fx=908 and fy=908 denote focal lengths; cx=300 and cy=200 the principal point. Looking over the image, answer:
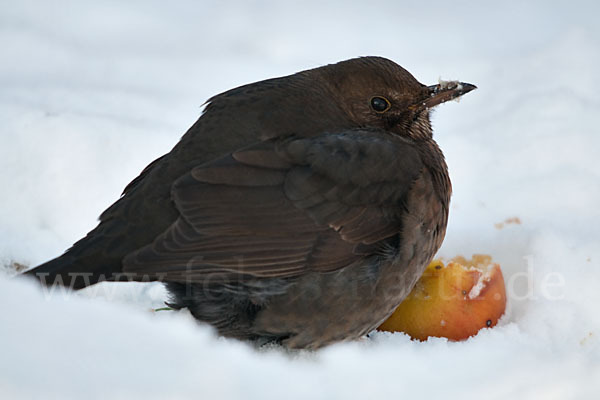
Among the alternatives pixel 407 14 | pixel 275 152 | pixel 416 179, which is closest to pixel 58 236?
pixel 275 152

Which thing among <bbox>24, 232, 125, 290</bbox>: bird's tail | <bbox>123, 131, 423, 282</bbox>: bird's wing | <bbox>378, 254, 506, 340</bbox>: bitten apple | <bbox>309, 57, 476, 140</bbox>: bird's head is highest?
<bbox>309, 57, 476, 140</bbox>: bird's head

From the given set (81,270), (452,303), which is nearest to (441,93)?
(452,303)

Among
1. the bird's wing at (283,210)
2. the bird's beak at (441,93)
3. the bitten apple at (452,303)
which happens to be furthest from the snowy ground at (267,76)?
the bird's beak at (441,93)

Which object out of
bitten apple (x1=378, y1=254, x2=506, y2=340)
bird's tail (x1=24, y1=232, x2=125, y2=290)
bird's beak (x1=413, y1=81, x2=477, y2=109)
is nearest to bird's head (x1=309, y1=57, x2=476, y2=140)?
bird's beak (x1=413, y1=81, x2=477, y2=109)

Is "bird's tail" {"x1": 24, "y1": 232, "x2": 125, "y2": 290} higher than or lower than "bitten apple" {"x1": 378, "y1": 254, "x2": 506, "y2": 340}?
higher

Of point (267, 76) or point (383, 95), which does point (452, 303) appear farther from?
point (267, 76)

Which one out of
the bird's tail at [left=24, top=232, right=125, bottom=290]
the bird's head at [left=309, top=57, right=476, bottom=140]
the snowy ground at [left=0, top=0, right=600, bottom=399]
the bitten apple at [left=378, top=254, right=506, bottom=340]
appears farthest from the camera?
the bird's head at [left=309, top=57, right=476, bottom=140]

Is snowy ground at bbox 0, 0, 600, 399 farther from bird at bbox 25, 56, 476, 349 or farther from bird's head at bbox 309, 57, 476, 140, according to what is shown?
bird's head at bbox 309, 57, 476, 140
